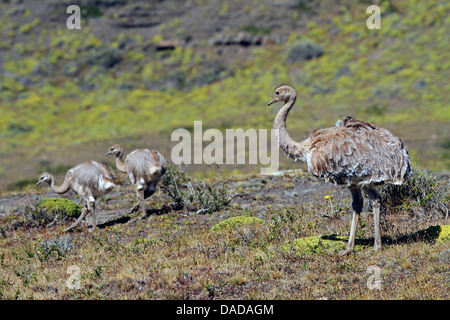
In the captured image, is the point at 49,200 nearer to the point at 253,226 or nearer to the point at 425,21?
the point at 253,226

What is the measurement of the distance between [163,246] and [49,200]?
16.5 feet

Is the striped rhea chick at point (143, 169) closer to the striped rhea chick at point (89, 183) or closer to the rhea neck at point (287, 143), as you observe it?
the striped rhea chick at point (89, 183)

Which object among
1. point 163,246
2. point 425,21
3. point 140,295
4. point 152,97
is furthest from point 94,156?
point 425,21

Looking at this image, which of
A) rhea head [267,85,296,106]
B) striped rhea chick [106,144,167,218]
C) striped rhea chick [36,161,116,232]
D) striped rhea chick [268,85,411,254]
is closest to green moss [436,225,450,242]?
striped rhea chick [268,85,411,254]

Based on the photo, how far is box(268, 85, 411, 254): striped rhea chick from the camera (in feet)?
30.0

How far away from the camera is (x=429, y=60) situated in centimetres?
4978

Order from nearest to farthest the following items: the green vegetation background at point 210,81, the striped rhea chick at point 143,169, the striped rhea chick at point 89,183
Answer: the striped rhea chick at point 89,183, the striped rhea chick at point 143,169, the green vegetation background at point 210,81

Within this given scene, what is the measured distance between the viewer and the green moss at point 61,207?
47.7ft

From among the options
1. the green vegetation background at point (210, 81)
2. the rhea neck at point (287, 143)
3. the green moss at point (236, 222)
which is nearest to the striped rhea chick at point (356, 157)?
the rhea neck at point (287, 143)

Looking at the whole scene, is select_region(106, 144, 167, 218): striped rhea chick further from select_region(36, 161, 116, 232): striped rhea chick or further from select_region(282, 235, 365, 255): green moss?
select_region(282, 235, 365, 255): green moss

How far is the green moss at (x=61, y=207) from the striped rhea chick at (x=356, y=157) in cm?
713

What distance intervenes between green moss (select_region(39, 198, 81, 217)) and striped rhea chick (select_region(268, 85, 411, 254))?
7.13 metres

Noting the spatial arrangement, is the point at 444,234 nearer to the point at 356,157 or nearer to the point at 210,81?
the point at 356,157

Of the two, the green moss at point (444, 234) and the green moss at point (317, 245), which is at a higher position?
the green moss at point (444, 234)
